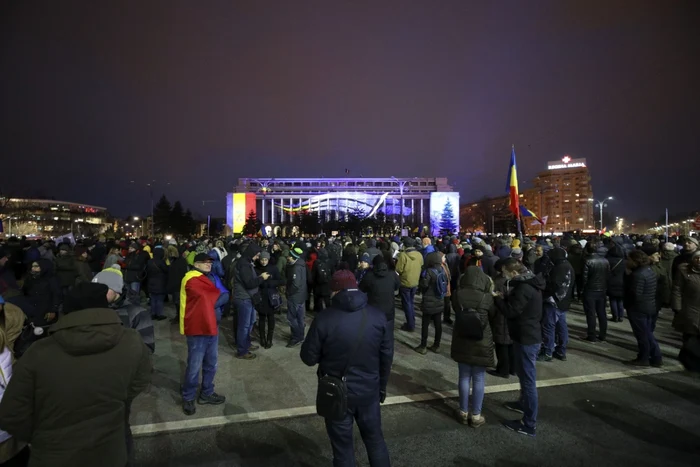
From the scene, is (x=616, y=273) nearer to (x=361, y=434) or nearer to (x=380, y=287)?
(x=380, y=287)

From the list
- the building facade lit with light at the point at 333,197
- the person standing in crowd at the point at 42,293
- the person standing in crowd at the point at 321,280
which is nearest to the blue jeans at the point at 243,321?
the person standing in crowd at the point at 42,293

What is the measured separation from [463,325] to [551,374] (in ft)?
8.49

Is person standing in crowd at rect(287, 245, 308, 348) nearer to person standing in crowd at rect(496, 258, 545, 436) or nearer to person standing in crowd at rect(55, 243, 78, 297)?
person standing in crowd at rect(496, 258, 545, 436)

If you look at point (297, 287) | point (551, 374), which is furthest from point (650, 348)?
point (297, 287)

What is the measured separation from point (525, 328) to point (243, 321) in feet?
14.0

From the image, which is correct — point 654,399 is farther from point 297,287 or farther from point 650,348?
point 297,287

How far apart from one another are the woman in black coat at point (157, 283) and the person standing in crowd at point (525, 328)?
26.0 ft

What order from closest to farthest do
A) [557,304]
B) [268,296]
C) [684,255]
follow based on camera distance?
[557,304]
[268,296]
[684,255]

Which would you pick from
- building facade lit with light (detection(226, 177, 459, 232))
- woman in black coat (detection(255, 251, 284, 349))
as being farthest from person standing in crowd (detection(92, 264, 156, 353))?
building facade lit with light (detection(226, 177, 459, 232))

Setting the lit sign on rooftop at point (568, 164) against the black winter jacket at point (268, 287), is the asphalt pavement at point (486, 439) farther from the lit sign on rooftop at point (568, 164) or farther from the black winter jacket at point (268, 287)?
the lit sign on rooftop at point (568, 164)

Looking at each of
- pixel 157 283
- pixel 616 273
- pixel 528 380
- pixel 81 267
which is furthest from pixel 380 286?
pixel 81 267

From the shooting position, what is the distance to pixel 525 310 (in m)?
4.14

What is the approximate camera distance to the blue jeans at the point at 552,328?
621 cm

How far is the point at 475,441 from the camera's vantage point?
3924 mm
